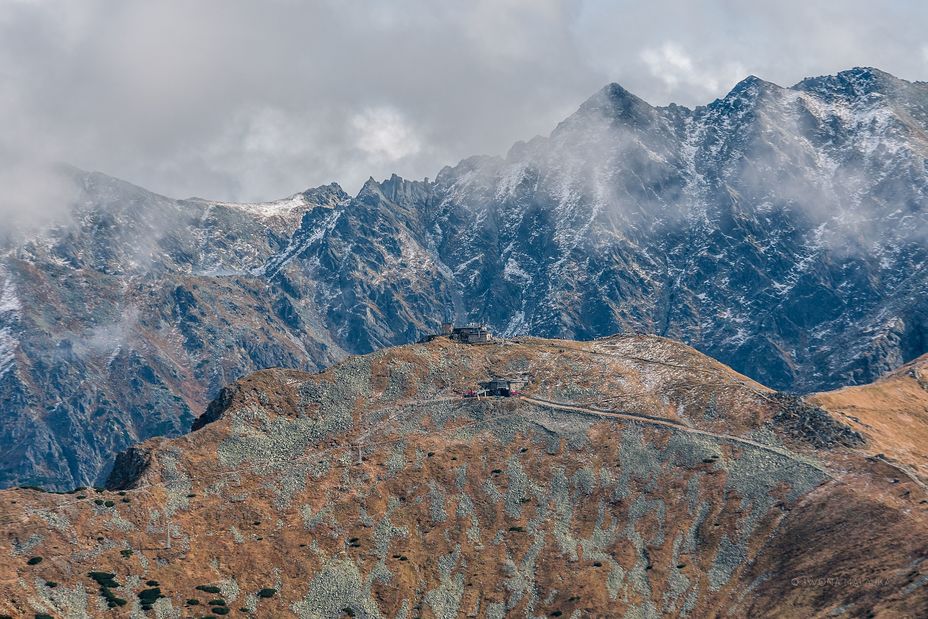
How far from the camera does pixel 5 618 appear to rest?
197500 millimetres

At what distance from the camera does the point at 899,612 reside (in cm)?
19938

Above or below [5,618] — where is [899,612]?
above

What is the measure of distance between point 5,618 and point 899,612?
159 meters
